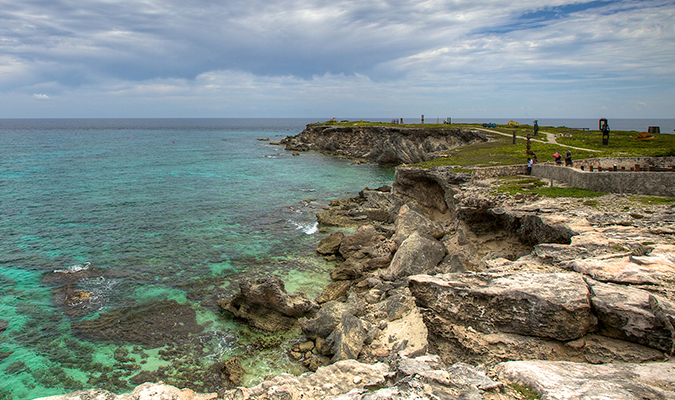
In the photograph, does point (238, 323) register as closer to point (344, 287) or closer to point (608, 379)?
point (344, 287)

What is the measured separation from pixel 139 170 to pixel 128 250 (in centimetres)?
4714

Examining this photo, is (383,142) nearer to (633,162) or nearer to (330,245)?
(330,245)

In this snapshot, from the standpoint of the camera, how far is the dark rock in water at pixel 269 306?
19562 millimetres

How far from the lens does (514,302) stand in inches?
427

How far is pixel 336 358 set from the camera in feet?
49.6

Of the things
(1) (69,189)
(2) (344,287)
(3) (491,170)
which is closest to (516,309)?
(2) (344,287)

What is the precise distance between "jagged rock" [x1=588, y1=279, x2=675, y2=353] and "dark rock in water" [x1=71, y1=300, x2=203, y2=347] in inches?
706

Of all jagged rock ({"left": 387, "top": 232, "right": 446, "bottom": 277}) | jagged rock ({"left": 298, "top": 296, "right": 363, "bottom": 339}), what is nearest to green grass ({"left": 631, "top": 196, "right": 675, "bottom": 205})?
jagged rock ({"left": 387, "top": 232, "right": 446, "bottom": 277})

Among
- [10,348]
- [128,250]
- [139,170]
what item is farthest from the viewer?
[139,170]

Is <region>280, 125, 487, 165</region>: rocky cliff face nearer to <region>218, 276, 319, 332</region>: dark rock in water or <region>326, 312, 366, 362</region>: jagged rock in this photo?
<region>218, 276, 319, 332</region>: dark rock in water

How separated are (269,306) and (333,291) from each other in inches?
172

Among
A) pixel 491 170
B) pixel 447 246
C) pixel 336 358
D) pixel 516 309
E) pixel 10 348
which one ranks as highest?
pixel 491 170

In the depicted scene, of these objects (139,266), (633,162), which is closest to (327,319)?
(139,266)

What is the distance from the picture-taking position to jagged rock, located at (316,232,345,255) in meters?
29.7
